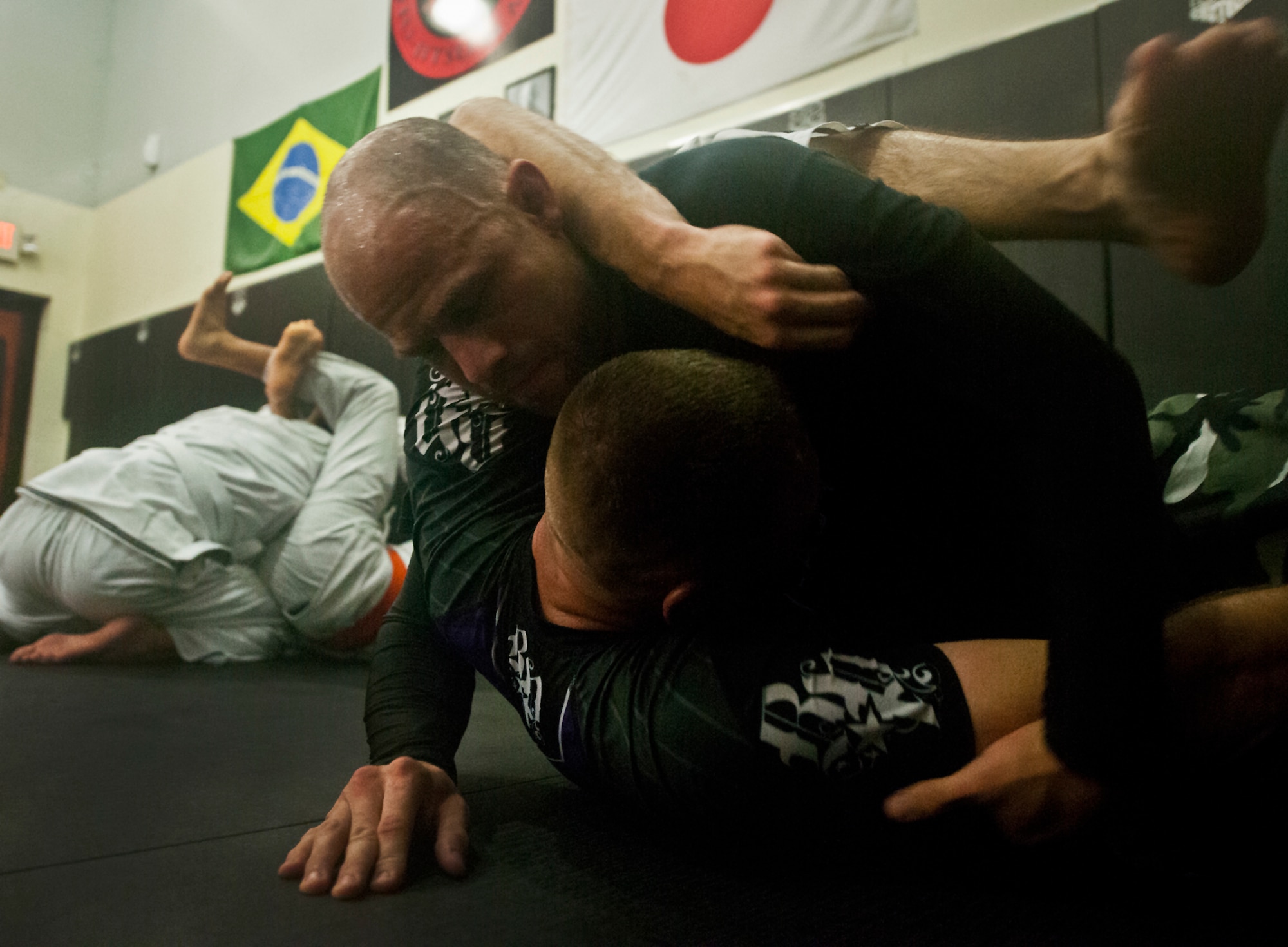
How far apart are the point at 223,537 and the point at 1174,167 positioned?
1505 millimetres

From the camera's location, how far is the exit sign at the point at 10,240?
1968 mm

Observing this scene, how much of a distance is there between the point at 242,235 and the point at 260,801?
1.43 meters

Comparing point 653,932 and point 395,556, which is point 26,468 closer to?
point 395,556

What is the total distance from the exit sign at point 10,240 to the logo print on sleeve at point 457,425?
198cm

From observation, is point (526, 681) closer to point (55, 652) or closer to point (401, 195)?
point (401, 195)

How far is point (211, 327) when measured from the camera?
1724mm

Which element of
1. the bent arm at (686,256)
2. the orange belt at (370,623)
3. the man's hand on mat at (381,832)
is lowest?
the man's hand on mat at (381,832)

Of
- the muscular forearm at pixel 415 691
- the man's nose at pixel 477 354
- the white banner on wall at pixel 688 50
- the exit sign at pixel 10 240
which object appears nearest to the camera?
the man's nose at pixel 477 354

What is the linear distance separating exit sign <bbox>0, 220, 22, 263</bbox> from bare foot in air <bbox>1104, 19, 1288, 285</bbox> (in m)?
2.44

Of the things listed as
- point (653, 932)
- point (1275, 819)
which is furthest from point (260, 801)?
point (1275, 819)

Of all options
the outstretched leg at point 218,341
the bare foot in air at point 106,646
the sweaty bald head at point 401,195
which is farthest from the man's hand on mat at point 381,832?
the outstretched leg at point 218,341

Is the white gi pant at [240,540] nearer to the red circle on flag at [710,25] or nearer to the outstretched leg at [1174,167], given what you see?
the red circle on flag at [710,25]

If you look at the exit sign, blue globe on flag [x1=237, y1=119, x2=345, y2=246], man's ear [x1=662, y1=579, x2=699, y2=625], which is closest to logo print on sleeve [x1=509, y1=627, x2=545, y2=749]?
man's ear [x1=662, y1=579, x2=699, y2=625]

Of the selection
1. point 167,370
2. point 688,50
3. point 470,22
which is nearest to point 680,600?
point 688,50
